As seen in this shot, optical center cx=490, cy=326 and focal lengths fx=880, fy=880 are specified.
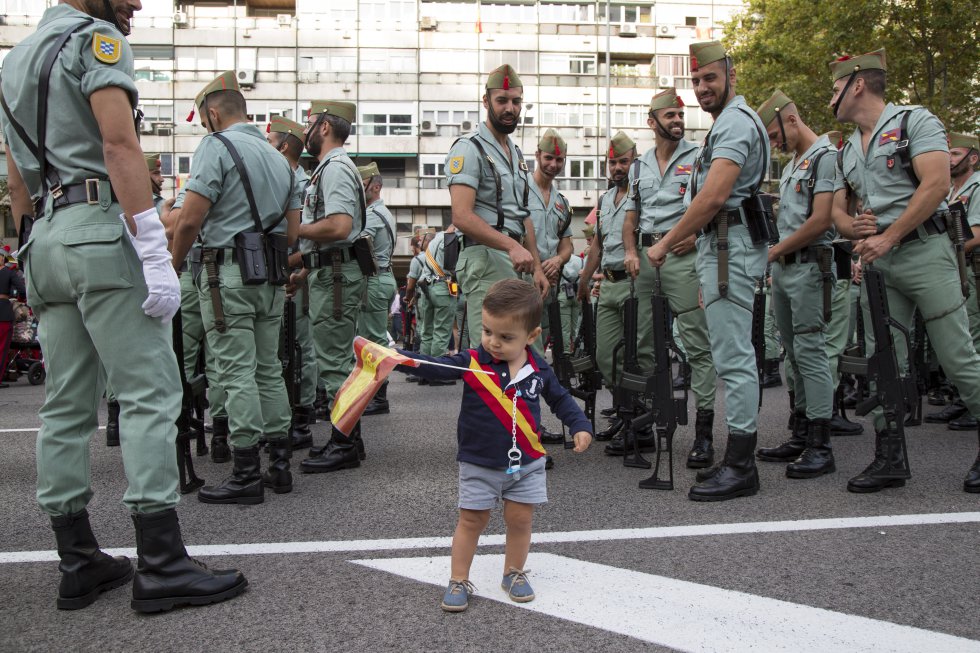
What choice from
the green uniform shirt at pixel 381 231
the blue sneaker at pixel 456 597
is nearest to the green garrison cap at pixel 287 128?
the green uniform shirt at pixel 381 231

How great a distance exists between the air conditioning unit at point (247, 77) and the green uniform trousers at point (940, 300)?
1561 inches

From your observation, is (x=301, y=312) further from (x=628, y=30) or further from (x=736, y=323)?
(x=628, y=30)

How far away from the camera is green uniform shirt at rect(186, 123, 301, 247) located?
15.0 ft

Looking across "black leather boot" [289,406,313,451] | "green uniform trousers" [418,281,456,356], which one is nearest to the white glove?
"black leather boot" [289,406,313,451]

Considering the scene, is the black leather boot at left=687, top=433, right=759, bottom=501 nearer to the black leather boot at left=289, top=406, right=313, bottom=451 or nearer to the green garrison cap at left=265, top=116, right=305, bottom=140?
the black leather boot at left=289, top=406, right=313, bottom=451

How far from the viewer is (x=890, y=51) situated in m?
20.3

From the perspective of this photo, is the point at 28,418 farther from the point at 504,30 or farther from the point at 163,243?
the point at 504,30

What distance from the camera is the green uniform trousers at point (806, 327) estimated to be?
5.27 metres

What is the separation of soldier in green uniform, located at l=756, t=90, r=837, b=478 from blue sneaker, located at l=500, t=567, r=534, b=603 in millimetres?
2556

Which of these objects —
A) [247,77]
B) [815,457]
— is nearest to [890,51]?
[815,457]

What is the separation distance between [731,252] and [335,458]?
2.62 meters

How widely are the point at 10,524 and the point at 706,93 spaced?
415 centimetres

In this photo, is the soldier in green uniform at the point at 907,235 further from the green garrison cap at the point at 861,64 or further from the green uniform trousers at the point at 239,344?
the green uniform trousers at the point at 239,344

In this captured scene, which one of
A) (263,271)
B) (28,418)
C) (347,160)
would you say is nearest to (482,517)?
(263,271)
